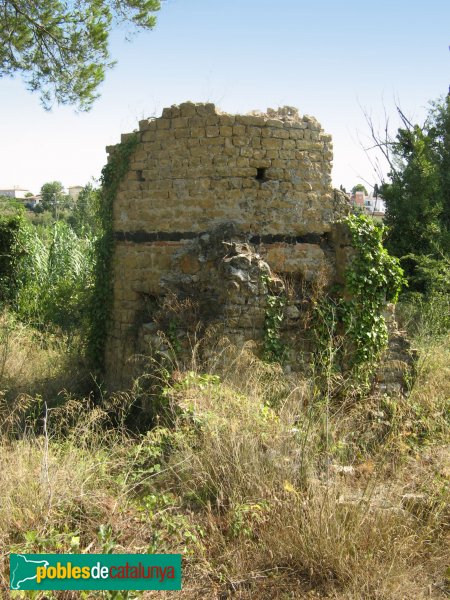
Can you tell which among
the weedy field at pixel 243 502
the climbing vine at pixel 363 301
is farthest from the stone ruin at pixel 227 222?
the weedy field at pixel 243 502

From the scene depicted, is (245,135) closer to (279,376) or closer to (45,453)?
(279,376)

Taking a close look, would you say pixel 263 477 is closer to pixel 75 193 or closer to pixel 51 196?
pixel 51 196

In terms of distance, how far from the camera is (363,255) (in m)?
6.68

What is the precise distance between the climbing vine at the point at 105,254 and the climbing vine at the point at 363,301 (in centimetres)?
273

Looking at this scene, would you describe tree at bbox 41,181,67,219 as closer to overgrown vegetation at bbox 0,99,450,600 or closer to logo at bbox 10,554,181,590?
overgrown vegetation at bbox 0,99,450,600

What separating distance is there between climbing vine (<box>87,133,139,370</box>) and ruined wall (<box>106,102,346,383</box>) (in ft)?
0.84

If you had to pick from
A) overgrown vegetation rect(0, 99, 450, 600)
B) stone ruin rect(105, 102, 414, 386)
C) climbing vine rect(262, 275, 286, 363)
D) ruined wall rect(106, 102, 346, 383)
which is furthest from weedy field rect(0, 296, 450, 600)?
ruined wall rect(106, 102, 346, 383)

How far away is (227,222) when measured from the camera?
668 centimetres

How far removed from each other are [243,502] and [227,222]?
3435 millimetres

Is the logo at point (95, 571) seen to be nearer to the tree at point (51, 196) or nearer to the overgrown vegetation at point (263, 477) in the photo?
the overgrown vegetation at point (263, 477)

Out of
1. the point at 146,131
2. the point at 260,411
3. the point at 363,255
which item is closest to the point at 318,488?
the point at 260,411

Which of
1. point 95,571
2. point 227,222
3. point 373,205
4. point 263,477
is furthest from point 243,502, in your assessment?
point 373,205

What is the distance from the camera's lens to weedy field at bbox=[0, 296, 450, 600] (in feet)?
12.0

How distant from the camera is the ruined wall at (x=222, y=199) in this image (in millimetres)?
6656
